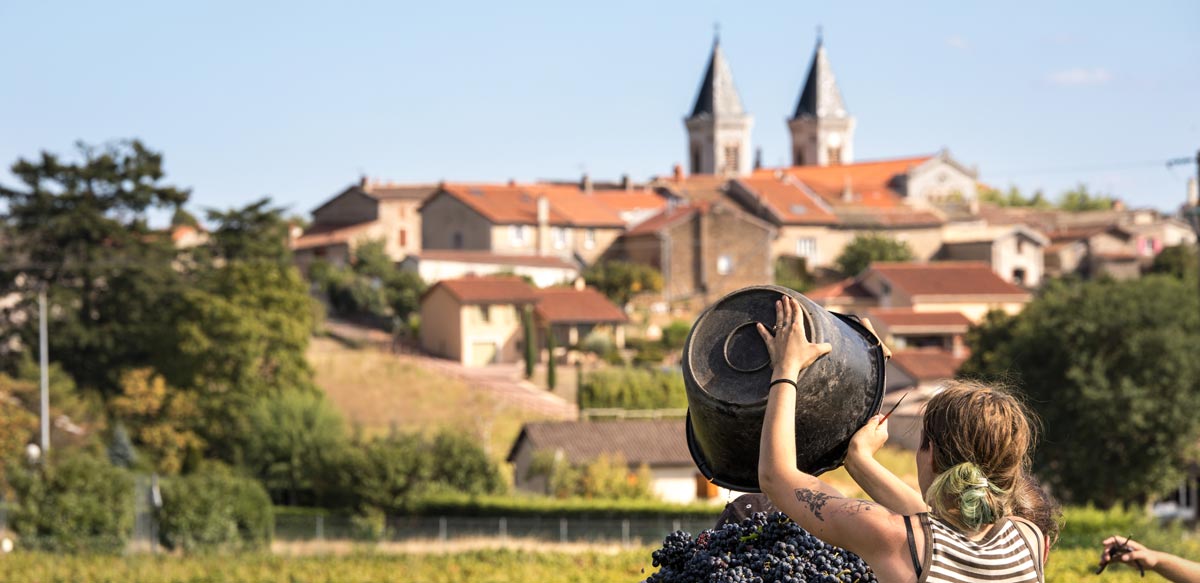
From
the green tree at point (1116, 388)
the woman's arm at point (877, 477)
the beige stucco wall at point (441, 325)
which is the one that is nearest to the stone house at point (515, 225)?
the beige stucco wall at point (441, 325)

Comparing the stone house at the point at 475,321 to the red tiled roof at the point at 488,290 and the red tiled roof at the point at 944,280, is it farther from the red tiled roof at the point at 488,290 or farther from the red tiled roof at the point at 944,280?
the red tiled roof at the point at 944,280

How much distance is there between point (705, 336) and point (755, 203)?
80279 millimetres

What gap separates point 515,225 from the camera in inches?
3081

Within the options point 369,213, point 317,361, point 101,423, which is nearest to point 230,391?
point 101,423

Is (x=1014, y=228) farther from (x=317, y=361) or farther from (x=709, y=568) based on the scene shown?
(x=709, y=568)

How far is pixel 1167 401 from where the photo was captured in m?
37.7

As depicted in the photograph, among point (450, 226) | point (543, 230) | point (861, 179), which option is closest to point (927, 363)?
point (543, 230)

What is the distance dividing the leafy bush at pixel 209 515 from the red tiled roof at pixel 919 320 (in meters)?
33.2

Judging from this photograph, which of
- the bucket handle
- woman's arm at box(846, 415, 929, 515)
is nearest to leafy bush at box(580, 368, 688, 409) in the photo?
the bucket handle

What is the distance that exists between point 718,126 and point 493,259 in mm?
45418

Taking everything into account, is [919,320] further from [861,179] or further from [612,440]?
[861,179]

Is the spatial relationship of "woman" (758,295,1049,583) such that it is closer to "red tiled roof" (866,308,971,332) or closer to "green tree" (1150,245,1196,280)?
"red tiled roof" (866,308,971,332)

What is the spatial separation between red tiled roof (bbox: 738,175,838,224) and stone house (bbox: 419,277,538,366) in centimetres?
2237

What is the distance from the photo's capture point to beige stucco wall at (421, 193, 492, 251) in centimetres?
7831
